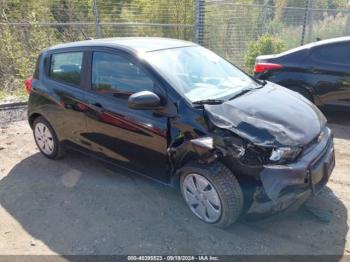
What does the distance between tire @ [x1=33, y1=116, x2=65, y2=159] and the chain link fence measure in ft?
17.9

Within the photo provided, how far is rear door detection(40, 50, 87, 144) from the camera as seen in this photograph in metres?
3.99

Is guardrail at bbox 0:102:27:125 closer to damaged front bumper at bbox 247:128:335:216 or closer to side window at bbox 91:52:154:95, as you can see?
side window at bbox 91:52:154:95

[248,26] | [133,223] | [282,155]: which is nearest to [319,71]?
[282,155]

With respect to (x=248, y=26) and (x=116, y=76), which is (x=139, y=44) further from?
(x=248, y=26)

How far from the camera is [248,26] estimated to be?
10781 millimetres

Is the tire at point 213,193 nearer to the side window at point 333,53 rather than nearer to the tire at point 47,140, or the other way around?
the tire at point 47,140

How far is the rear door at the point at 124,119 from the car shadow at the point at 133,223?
36 centimetres

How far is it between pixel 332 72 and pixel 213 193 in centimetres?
374

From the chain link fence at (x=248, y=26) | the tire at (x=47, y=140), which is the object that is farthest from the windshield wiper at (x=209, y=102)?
the chain link fence at (x=248, y=26)

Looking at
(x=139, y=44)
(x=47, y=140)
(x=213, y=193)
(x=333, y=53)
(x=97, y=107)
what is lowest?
(x=47, y=140)

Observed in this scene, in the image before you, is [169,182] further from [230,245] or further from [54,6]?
[54,6]

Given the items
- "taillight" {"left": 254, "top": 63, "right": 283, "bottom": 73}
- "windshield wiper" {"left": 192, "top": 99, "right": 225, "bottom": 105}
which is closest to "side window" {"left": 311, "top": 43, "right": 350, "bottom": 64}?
"taillight" {"left": 254, "top": 63, "right": 283, "bottom": 73}

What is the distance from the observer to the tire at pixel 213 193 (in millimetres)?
2889

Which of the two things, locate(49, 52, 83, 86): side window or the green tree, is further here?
the green tree
